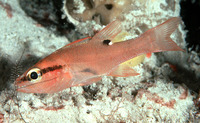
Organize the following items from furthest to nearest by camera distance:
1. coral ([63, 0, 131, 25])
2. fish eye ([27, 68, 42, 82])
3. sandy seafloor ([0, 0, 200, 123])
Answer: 1. coral ([63, 0, 131, 25])
2. sandy seafloor ([0, 0, 200, 123])
3. fish eye ([27, 68, 42, 82])

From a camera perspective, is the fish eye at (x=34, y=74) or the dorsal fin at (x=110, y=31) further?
the dorsal fin at (x=110, y=31)

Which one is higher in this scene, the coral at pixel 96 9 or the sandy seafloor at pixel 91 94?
the coral at pixel 96 9

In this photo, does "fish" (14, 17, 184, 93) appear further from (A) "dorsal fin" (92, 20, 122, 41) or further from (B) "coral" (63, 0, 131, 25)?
(B) "coral" (63, 0, 131, 25)

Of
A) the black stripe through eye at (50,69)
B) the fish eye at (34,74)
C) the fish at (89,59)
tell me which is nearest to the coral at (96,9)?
the fish at (89,59)

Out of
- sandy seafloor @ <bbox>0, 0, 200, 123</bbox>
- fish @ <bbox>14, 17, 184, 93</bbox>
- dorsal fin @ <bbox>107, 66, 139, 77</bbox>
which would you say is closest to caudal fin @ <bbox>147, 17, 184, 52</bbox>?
fish @ <bbox>14, 17, 184, 93</bbox>

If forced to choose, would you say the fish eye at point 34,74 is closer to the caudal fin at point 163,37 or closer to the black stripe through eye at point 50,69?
the black stripe through eye at point 50,69

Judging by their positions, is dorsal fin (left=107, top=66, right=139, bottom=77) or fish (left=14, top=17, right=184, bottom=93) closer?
fish (left=14, top=17, right=184, bottom=93)
